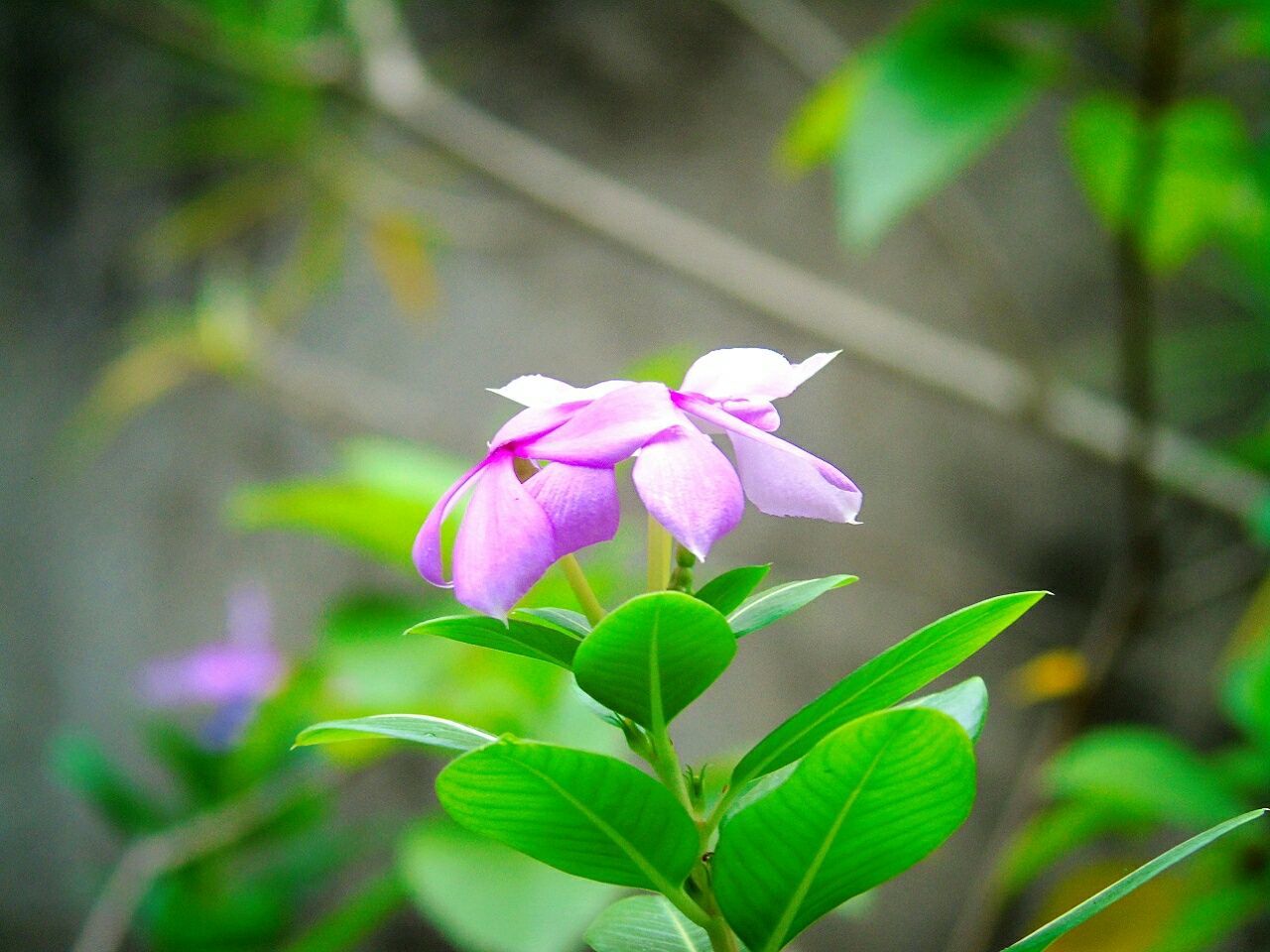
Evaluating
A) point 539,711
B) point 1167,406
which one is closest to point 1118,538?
point 1167,406

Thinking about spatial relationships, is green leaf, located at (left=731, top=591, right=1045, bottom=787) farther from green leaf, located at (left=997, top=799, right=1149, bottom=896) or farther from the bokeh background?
green leaf, located at (left=997, top=799, right=1149, bottom=896)

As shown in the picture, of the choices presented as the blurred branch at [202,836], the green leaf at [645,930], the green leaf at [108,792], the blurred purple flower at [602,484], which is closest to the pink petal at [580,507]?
the blurred purple flower at [602,484]

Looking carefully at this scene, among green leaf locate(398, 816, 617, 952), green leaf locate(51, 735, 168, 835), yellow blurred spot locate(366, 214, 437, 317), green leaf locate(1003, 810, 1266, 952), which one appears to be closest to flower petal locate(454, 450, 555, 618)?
green leaf locate(1003, 810, 1266, 952)

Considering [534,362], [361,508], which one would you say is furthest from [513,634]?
[534,362]

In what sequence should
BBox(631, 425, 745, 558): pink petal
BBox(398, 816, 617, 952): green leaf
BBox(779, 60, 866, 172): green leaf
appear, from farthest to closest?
BBox(779, 60, 866, 172): green leaf → BBox(398, 816, 617, 952): green leaf → BBox(631, 425, 745, 558): pink petal

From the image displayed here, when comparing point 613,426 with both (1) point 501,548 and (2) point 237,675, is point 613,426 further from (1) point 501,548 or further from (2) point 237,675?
(2) point 237,675

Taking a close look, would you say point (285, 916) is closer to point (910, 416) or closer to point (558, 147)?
point (910, 416)
